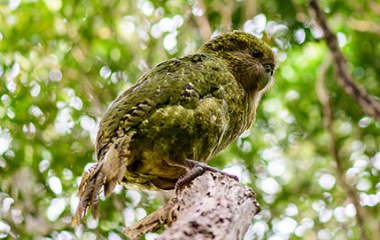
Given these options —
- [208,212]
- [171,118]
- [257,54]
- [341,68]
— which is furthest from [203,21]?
[208,212]

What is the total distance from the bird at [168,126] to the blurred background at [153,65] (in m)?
2.44

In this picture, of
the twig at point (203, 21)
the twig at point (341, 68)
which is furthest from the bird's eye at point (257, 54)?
the twig at point (203, 21)

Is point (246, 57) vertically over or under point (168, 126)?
under

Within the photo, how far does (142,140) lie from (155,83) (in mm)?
507

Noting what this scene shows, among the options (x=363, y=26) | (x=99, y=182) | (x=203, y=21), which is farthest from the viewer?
(x=363, y=26)

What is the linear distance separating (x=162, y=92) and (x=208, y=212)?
1360 millimetres

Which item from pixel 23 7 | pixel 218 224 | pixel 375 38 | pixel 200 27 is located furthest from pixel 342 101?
pixel 218 224

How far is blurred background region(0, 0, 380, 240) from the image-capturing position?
666cm

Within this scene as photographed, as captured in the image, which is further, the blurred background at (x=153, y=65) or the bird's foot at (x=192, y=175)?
the blurred background at (x=153, y=65)

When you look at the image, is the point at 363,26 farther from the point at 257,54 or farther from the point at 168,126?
the point at 168,126

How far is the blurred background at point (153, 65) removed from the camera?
6664 millimetres

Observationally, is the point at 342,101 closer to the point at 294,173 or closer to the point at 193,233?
the point at 294,173

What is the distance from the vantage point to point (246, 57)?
15.6 feet

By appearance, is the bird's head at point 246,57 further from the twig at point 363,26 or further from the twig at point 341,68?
the twig at point 363,26
